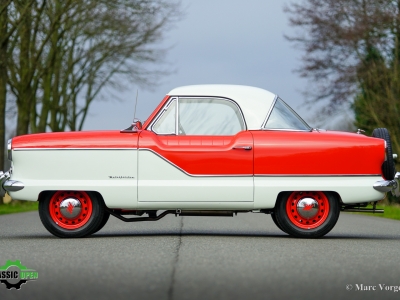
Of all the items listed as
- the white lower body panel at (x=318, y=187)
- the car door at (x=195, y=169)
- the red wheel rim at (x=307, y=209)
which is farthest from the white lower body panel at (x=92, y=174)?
the red wheel rim at (x=307, y=209)

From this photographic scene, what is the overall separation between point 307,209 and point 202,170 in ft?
4.52

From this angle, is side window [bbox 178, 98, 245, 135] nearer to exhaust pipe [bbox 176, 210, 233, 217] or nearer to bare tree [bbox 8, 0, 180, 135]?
exhaust pipe [bbox 176, 210, 233, 217]

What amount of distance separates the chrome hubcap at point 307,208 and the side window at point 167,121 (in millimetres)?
1804

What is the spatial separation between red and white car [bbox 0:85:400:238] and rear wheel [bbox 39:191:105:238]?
1cm

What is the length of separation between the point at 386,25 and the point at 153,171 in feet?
78.4

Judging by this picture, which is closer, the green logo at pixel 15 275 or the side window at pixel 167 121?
the green logo at pixel 15 275

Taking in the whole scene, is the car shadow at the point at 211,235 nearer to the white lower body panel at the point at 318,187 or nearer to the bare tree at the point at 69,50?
the white lower body panel at the point at 318,187

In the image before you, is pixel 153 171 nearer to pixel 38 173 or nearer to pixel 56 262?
pixel 38 173

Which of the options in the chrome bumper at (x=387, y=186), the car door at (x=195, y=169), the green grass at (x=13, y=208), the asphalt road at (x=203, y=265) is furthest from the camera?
the green grass at (x=13, y=208)

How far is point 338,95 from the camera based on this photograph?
119 ft

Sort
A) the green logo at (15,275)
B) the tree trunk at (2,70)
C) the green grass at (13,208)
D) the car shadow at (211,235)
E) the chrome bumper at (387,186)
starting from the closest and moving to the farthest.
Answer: the green logo at (15,275)
the chrome bumper at (387,186)
the car shadow at (211,235)
the green grass at (13,208)
the tree trunk at (2,70)

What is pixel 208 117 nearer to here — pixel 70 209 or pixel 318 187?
pixel 318 187

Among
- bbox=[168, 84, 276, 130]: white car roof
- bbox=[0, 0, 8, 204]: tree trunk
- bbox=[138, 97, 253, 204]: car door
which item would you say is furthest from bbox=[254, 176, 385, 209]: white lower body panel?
bbox=[0, 0, 8, 204]: tree trunk

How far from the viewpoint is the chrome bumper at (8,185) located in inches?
433
